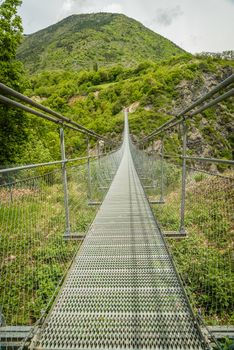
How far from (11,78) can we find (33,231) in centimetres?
1041

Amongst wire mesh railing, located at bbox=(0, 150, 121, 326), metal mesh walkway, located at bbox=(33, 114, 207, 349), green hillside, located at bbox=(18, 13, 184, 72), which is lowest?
metal mesh walkway, located at bbox=(33, 114, 207, 349)

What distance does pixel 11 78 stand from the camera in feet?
35.7

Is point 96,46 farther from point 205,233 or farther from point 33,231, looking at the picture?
point 33,231

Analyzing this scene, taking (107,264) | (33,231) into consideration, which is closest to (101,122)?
(107,264)

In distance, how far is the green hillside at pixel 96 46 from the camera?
7294 centimetres

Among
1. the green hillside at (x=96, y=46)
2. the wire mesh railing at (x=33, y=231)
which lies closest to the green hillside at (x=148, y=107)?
the wire mesh railing at (x=33, y=231)

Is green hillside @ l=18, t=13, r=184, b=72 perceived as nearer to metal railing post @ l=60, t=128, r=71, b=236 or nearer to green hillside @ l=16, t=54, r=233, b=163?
green hillside @ l=16, t=54, r=233, b=163

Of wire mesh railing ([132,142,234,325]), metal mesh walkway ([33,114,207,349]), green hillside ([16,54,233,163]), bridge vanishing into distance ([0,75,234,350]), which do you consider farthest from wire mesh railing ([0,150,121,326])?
green hillside ([16,54,233,163])

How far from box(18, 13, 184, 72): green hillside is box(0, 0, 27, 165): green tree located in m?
60.6

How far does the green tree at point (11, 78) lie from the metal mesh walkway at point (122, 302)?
8204mm

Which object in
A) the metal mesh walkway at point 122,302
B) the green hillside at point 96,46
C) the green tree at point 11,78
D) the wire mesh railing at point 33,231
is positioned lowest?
the metal mesh walkway at point 122,302

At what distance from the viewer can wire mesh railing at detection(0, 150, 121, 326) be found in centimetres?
143

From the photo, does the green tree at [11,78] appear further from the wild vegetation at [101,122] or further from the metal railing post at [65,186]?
the metal railing post at [65,186]

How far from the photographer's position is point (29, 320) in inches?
93.8
